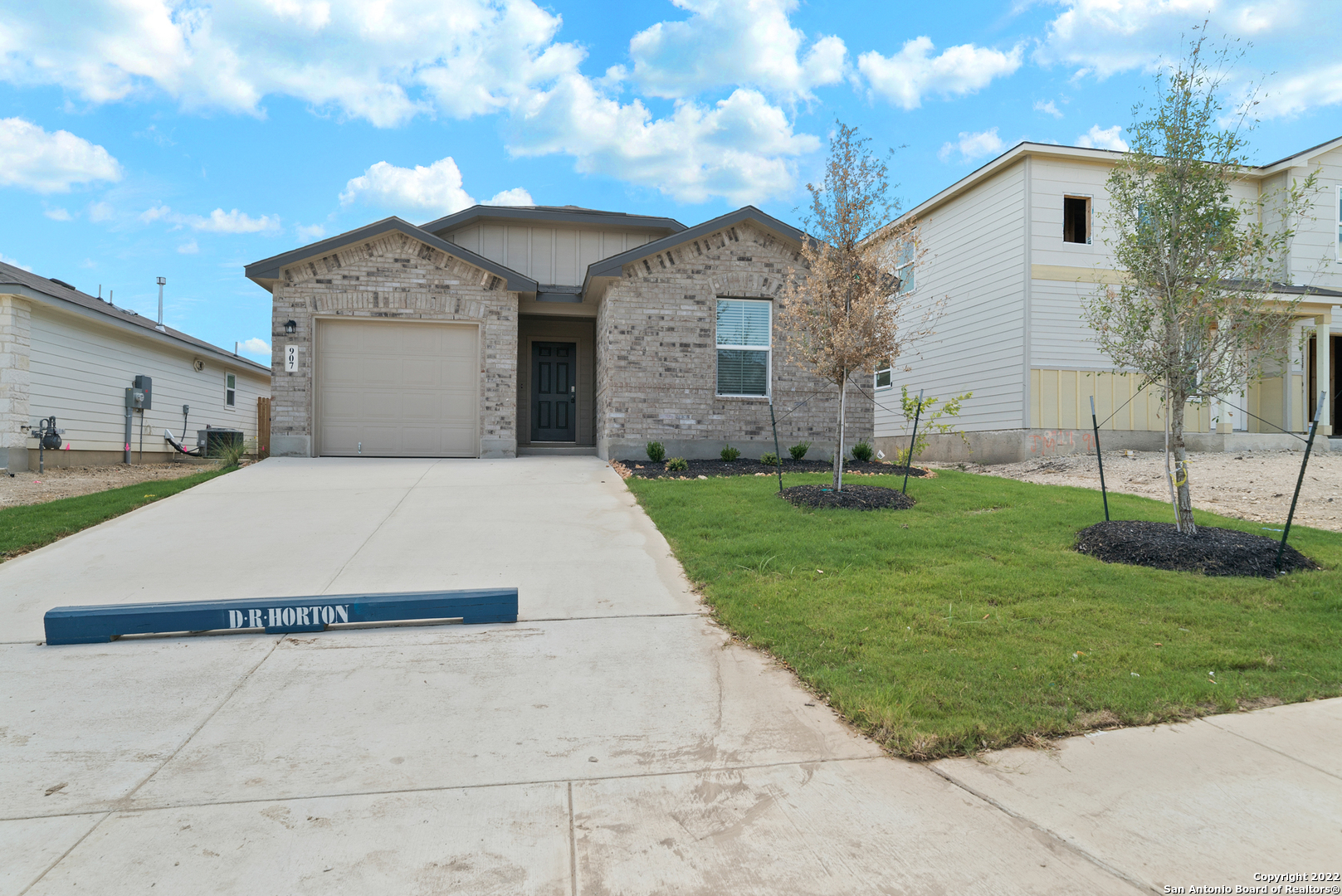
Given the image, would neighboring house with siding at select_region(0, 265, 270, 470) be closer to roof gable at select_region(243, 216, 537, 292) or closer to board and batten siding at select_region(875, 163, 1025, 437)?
roof gable at select_region(243, 216, 537, 292)

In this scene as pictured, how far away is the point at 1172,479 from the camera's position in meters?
6.68

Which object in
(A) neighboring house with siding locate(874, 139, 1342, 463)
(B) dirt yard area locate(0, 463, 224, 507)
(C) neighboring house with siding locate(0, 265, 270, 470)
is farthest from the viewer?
(A) neighboring house with siding locate(874, 139, 1342, 463)

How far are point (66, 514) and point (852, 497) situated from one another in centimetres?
952

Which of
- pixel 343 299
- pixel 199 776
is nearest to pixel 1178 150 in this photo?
pixel 199 776

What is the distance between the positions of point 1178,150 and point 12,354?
18.2 metres

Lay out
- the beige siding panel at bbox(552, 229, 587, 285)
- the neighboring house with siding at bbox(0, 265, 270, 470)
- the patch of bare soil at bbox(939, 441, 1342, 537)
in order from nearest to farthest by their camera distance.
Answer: the patch of bare soil at bbox(939, 441, 1342, 537) → the neighboring house with siding at bbox(0, 265, 270, 470) → the beige siding panel at bbox(552, 229, 587, 285)

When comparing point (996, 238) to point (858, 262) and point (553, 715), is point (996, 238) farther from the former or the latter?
point (553, 715)

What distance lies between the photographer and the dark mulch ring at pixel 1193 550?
5953 mm

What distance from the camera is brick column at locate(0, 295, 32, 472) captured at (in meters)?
13.0

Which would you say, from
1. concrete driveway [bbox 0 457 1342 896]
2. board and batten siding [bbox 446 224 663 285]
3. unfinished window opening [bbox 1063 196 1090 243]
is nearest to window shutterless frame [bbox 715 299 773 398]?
board and batten siding [bbox 446 224 663 285]

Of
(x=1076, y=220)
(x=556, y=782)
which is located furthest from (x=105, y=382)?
(x=1076, y=220)

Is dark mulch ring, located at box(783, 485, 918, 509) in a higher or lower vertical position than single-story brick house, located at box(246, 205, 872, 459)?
lower

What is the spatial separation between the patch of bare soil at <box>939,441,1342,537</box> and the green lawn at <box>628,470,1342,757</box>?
1.71 meters

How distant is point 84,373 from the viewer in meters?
15.1
